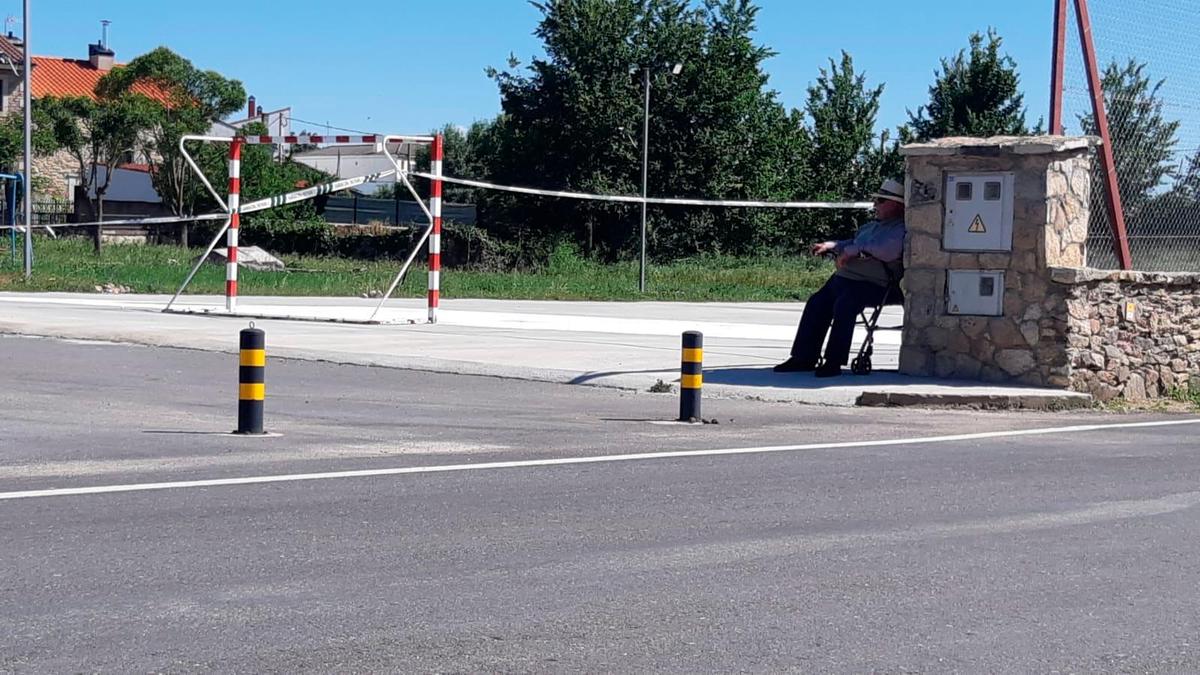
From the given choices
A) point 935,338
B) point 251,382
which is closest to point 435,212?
point 935,338

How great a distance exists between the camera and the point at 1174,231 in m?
15.4

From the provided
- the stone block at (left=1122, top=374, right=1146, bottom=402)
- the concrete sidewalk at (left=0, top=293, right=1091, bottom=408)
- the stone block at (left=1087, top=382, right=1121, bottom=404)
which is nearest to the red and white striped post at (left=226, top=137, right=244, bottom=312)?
the concrete sidewalk at (left=0, top=293, right=1091, bottom=408)

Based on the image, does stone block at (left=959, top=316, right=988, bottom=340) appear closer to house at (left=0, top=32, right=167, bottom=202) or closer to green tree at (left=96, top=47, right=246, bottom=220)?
green tree at (left=96, top=47, right=246, bottom=220)

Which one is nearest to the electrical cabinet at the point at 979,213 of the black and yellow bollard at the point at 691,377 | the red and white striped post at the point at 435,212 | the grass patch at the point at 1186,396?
the grass patch at the point at 1186,396

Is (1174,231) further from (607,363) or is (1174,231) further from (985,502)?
(985,502)

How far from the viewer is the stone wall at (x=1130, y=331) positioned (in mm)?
13758

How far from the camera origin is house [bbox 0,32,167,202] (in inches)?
2603

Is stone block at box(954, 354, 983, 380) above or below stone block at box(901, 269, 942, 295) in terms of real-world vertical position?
below

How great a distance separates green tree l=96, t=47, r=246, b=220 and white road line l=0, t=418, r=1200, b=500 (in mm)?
48937

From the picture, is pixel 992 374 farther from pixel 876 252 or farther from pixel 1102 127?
pixel 1102 127

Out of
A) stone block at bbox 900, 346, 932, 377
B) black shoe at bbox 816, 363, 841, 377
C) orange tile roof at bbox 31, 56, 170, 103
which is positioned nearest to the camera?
stone block at bbox 900, 346, 932, 377

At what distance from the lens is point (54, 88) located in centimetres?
7588

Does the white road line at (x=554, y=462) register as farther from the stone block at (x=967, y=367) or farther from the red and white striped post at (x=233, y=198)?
the red and white striped post at (x=233, y=198)

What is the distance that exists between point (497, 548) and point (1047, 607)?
7.75 ft
